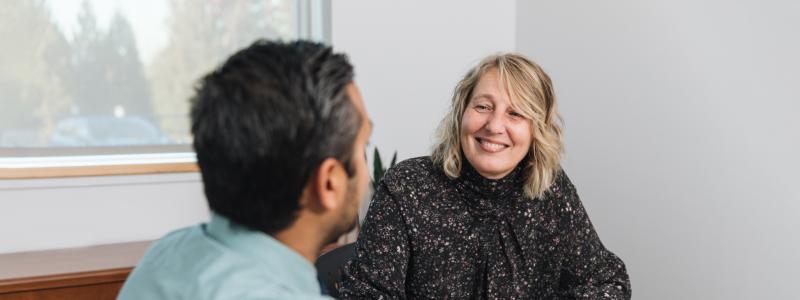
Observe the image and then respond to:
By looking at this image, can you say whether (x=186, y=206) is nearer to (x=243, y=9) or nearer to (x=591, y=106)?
(x=243, y=9)

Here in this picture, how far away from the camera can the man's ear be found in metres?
0.81

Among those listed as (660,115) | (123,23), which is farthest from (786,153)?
(123,23)

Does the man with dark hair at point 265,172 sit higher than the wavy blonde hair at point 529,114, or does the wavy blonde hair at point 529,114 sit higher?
the man with dark hair at point 265,172

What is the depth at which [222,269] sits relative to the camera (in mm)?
747

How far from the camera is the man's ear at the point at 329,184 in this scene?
0.81 m

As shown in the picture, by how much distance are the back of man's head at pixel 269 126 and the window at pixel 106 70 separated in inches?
83.2

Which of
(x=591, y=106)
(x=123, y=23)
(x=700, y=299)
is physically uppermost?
(x=123, y=23)

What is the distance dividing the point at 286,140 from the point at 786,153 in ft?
6.56

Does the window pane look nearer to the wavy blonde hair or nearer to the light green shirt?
the wavy blonde hair

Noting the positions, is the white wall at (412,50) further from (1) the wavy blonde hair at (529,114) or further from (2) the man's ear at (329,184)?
(2) the man's ear at (329,184)

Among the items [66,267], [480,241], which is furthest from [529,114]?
[66,267]

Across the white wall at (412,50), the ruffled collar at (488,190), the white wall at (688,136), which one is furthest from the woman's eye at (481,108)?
the white wall at (412,50)

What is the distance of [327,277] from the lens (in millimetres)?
1888

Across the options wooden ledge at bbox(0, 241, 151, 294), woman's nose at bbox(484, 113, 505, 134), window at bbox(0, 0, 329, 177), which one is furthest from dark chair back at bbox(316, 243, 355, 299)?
window at bbox(0, 0, 329, 177)
